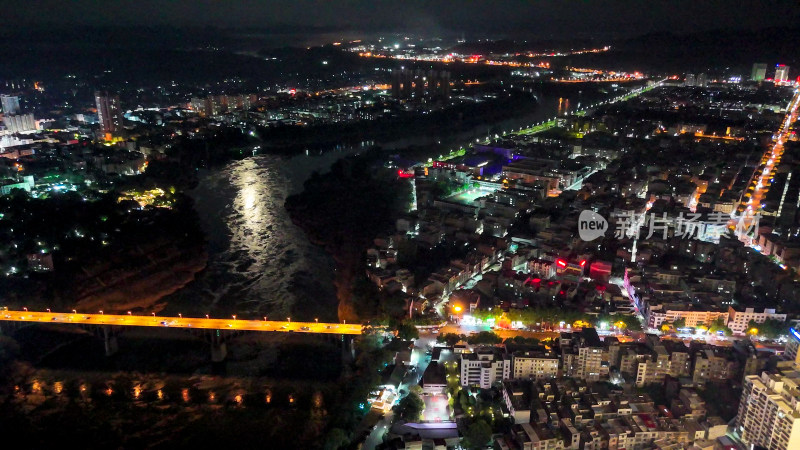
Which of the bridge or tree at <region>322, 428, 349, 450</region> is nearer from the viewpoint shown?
tree at <region>322, 428, 349, 450</region>

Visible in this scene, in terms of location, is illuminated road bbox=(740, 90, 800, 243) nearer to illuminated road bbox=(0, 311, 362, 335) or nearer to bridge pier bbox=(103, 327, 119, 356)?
illuminated road bbox=(0, 311, 362, 335)

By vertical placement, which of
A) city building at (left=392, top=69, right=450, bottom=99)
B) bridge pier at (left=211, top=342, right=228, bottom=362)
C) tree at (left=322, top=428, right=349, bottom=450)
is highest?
city building at (left=392, top=69, right=450, bottom=99)

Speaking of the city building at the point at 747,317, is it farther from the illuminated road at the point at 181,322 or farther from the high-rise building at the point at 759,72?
the high-rise building at the point at 759,72

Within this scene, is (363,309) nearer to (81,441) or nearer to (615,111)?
(81,441)

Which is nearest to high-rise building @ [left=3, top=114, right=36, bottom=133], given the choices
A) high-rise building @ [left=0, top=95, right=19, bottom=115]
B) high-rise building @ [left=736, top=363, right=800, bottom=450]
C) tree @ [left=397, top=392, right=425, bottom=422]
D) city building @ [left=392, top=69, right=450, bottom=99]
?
high-rise building @ [left=0, top=95, right=19, bottom=115]

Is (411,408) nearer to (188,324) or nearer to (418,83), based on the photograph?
(188,324)

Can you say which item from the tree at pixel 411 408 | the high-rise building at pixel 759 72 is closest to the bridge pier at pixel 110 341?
the tree at pixel 411 408

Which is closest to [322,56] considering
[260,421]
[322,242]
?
[322,242]
